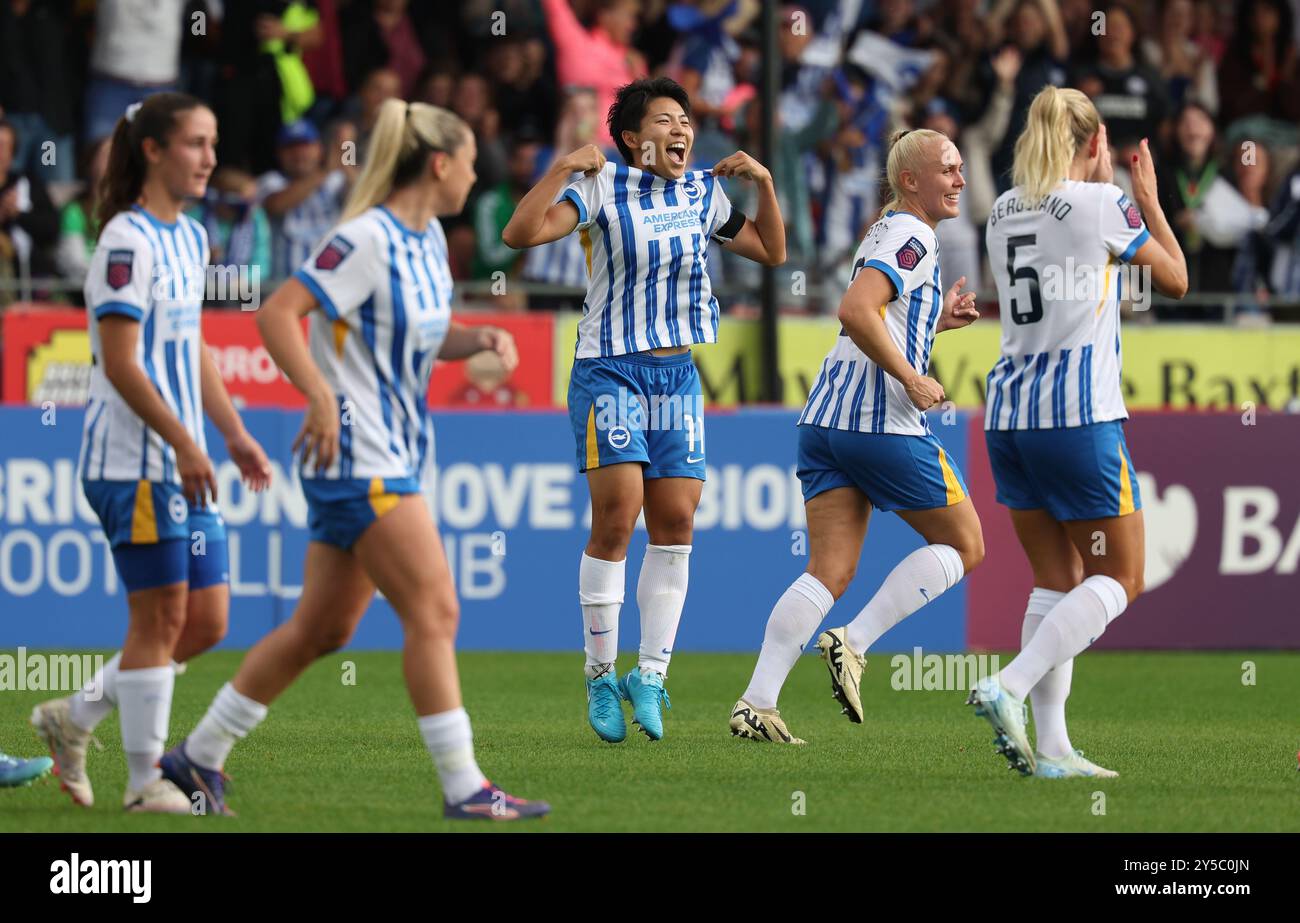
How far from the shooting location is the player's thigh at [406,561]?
5547 mm

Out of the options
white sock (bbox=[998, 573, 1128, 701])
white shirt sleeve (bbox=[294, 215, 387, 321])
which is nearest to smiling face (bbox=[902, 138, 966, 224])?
white sock (bbox=[998, 573, 1128, 701])

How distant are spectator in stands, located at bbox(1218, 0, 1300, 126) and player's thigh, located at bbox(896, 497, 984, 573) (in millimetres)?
10939

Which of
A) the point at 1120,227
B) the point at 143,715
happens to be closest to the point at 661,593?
the point at 1120,227

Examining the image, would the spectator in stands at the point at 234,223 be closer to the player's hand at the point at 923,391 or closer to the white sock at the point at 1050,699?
the player's hand at the point at 923,391

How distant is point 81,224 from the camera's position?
14.6m

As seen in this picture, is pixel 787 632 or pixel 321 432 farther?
pixel 787 632

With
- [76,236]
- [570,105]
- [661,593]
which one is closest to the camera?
[661,593]

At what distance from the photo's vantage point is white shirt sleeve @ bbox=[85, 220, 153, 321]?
5.80m

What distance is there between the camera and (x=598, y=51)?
1598 cm

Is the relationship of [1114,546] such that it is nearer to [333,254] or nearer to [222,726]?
[333,254]

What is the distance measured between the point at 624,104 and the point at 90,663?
4550 millimetres

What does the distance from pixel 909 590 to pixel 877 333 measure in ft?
3.53
